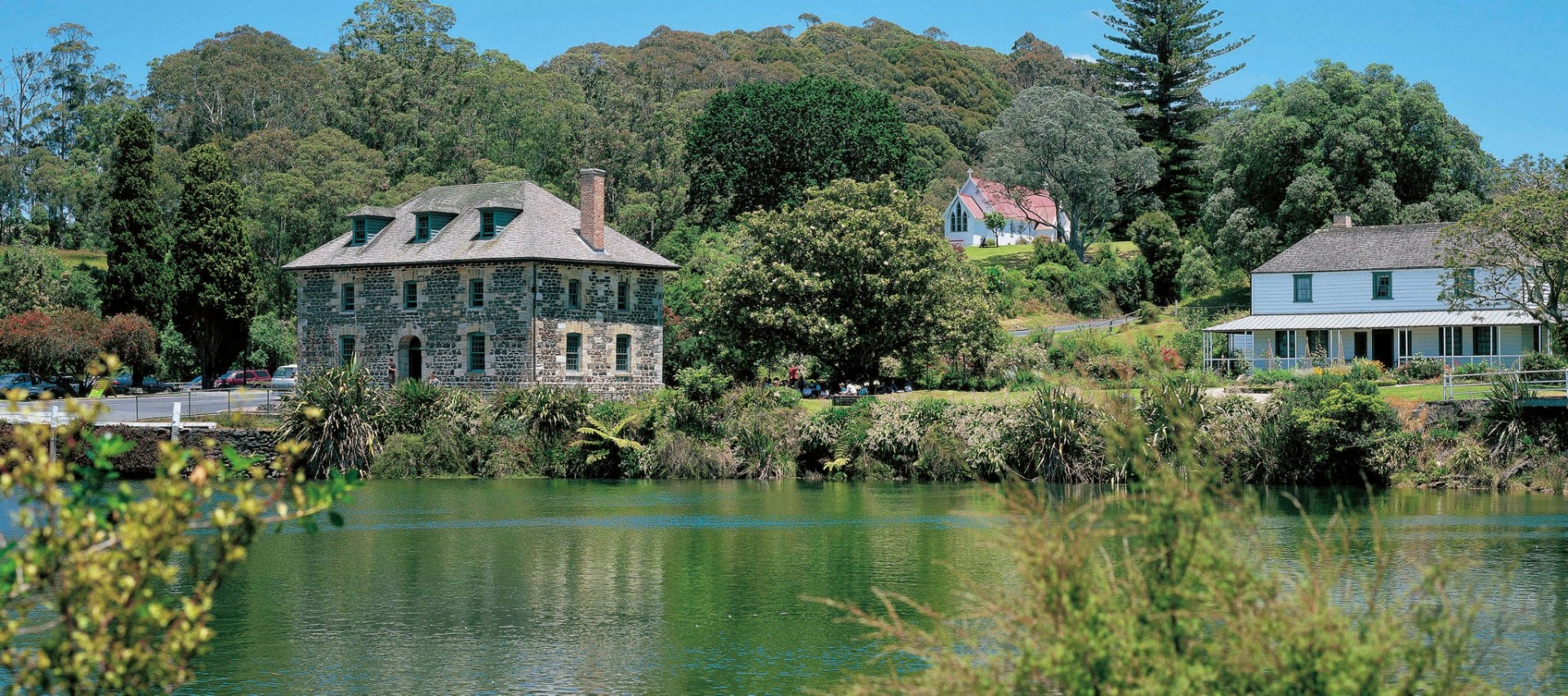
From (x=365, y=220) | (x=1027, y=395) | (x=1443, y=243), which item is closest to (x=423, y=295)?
(x=365, y=220)

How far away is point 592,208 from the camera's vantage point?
54.8 m

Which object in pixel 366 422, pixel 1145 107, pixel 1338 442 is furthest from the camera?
pixel 1145 107

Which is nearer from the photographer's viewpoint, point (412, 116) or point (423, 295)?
point (423, 295)

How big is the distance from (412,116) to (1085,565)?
90505 mm

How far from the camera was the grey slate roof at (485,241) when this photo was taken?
5316 cm

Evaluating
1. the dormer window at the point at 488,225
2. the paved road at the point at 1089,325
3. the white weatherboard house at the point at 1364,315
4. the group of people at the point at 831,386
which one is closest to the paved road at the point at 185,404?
the dormer window at the point at 488,225

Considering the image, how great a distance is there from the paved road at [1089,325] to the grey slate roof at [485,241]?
1924cm

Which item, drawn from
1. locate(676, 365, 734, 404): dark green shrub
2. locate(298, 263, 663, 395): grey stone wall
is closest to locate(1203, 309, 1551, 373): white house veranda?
locate(676, 365, 734, 404): dark green shrub

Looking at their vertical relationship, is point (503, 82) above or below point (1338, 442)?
above

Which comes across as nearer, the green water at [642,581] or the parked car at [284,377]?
the green water at [642,581]

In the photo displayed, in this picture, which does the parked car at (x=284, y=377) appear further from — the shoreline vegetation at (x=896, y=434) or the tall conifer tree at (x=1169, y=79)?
the tall conifer tree at (x=1169, y=79)

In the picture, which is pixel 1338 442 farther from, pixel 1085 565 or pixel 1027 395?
pixel 1085 565

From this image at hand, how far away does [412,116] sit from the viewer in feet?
312

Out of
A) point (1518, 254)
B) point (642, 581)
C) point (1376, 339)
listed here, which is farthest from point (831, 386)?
point (642, 581)
